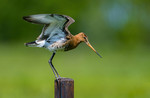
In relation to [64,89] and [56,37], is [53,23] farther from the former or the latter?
[64,89]

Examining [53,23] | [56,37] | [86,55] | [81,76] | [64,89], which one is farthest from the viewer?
[86,55]

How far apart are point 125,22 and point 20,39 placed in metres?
9.09

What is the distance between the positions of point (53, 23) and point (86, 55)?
16.2 meters

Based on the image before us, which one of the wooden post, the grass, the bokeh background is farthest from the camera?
the bokeh background

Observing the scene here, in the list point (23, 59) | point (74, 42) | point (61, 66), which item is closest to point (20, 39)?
point (23, 59)

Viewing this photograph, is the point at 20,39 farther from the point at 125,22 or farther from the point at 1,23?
the point at 125,22

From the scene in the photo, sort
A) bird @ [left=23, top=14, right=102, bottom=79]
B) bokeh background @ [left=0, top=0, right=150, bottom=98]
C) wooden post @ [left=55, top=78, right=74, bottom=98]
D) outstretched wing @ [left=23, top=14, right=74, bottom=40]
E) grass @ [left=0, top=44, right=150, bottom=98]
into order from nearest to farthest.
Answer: wooden post @ [left=55, top=78, right=74, bottom=98] < outstretched wing @ [left=23, top=14, right=74, bottom=40] < bird @ [left=23, top=14, right=102, bottom=79] < grass @ [left=0, top=44, right=150, bottom=98] < bokeh background @ [left=0, top=0, right=150, bottom=98]

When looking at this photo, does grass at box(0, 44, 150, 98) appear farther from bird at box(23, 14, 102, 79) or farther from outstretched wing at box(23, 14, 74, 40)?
outstretched wing at box(23, 14, 74, 40)

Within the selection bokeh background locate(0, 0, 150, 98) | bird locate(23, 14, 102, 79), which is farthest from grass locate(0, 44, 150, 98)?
bird locate(23, 14, 102, 79)

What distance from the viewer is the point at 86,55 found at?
78.0 feet

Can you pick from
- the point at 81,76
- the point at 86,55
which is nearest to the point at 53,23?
the point at 81,76

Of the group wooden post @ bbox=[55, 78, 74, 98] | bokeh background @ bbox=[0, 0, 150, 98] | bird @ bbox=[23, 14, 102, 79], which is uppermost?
bokeh background @ bbox=[0, 0, 150, 98]

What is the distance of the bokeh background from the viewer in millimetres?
13570

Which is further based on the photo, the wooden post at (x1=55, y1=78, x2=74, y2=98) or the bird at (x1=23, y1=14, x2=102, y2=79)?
the bird at (x1=23, y1=14, x2=102, y2=79)
